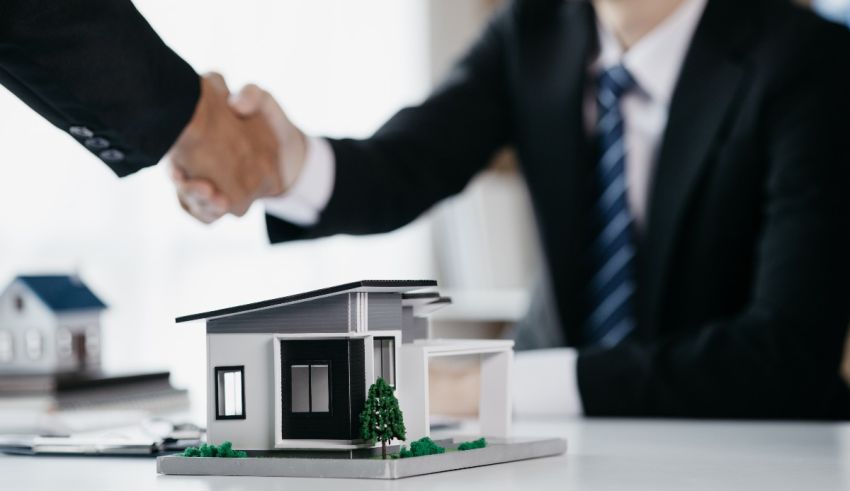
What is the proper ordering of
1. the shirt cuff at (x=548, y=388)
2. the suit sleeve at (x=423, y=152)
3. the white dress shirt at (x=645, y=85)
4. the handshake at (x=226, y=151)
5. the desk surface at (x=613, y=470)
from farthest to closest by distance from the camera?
1. the white dress shirt at (x=645, y=85)
2. the suit sleeve at (x=423, y=152)
3. the shirt cuff at (x=548, y=388)
4. the handshake at (x=226, y=151)
5. the desk surface at (x=613, y=470)

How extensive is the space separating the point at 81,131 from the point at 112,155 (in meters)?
0.04

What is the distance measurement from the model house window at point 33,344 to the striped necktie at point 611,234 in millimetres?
1071

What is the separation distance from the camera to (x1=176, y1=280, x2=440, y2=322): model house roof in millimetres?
878

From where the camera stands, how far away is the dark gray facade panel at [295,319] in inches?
35.1

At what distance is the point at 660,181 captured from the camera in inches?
73.9

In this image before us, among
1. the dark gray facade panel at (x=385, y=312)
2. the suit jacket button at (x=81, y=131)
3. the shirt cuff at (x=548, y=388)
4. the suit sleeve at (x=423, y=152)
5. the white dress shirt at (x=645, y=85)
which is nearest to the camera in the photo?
the dark gray facade panel at (x=385, y=312)

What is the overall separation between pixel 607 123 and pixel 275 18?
212cm

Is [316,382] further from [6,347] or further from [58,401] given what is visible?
[6,347]

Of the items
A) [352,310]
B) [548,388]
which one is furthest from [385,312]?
[548,388]

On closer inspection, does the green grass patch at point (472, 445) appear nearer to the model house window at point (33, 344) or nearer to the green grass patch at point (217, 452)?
the green grass patch at point (217, 452)

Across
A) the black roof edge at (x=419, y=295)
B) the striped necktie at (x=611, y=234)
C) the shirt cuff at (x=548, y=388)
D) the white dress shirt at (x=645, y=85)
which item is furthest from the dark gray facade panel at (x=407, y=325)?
the striped necktie at (x=611, y=234)

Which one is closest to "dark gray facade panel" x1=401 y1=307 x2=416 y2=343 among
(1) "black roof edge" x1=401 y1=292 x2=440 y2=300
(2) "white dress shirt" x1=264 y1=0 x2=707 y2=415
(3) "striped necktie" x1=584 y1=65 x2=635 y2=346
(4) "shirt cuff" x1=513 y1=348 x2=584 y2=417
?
(1) "black roof edge" x1=401 y1=292 x2=440 y2=300

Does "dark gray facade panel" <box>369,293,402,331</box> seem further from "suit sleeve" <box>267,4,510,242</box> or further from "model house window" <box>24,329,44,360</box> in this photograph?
"suit sleeve" <box>267,4,510,242</box>

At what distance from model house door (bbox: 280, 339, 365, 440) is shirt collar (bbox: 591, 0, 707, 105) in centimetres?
123
